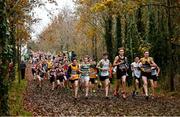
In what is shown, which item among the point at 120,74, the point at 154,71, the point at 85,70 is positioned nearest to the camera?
the point at 120,74

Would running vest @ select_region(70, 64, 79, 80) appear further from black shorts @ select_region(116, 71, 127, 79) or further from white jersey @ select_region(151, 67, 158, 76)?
white jersey @ select_region(151, 67, 158, 76)

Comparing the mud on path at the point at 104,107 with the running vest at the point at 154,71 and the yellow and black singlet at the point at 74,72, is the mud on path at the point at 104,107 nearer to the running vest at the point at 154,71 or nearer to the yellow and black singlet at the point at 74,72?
the yellow and black singlet at the point at 74,72

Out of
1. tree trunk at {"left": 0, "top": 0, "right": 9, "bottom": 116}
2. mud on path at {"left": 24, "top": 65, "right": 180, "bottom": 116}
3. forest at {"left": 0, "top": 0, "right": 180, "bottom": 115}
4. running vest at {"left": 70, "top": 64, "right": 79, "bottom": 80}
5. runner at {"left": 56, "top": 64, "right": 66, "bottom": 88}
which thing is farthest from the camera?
runner at {"left": 56, "top": 64, "right": 66, "bottom": 88}

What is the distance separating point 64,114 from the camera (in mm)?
17375

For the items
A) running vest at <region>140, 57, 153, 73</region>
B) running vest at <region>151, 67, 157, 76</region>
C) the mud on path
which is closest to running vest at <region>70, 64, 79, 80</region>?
the mud on path

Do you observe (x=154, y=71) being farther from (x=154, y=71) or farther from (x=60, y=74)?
(x=60, y=74)

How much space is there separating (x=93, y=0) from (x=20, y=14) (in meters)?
18.9

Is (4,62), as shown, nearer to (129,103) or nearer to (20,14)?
(129,103)

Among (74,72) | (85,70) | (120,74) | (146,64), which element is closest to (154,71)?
(146,64)

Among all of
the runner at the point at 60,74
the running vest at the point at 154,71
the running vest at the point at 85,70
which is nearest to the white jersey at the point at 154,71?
the running vest at the point at 154,71

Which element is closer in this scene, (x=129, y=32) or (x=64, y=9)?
(x=129, y=32)

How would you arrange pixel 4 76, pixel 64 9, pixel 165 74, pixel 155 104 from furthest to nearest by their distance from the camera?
pixel 64 9 < pixel 165 74 < pixel 155 104 < pixel 4 76

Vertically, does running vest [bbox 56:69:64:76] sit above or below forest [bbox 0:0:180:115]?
below

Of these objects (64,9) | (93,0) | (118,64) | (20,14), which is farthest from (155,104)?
(64,9)
